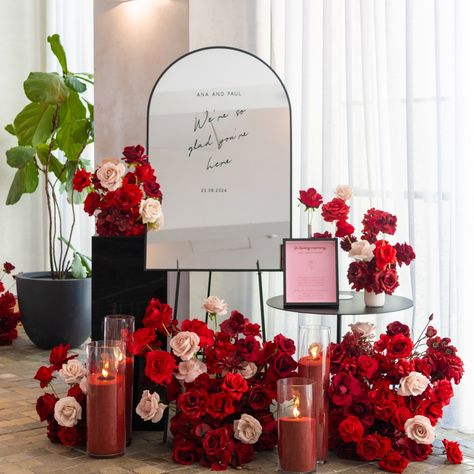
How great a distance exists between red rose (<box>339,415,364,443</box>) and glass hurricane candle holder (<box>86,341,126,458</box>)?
78 centimetres

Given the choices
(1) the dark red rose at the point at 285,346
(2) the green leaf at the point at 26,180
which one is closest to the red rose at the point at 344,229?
(1) the dark red rose at the point at 285,346

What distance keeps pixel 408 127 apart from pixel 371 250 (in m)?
0.68

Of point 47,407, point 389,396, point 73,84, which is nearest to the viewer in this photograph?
point 389,396

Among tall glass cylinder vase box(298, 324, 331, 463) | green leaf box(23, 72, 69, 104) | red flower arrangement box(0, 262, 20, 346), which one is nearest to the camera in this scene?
tall glass cylinder vase box(298, 324, 331, 463)

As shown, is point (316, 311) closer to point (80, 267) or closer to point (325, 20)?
point (325, 20)

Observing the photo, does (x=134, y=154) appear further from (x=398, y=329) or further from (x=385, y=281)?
(x=398, y=329)

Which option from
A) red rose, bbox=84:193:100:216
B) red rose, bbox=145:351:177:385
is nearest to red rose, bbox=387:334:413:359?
red rose, bbox=145:351:177:385

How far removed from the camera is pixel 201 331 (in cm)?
310

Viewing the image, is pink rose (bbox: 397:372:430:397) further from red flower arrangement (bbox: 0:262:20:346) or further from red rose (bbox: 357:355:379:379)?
red flower arrangement (bbox: 0:262:20:346)

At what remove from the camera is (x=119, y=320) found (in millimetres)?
3146

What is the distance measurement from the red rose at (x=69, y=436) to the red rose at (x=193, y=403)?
449 millimetres

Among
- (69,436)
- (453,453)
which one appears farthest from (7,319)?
(453,453)

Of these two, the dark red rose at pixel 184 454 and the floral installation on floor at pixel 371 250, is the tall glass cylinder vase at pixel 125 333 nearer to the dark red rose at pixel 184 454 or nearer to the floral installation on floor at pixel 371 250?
the dark red rose at pixel 184 454

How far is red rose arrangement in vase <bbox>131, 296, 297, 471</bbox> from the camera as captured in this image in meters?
3.03
